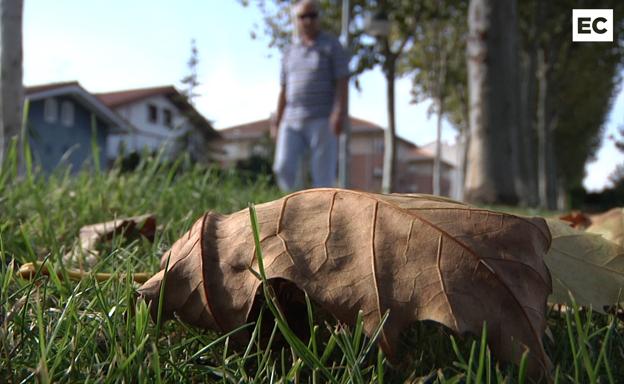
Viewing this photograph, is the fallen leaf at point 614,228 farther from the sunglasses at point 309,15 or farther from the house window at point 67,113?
the house window at point 67,113

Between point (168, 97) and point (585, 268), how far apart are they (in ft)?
162

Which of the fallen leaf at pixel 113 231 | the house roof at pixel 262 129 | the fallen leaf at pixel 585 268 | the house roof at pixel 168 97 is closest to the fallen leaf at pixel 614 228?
the fallen leaf at pixel 585 268

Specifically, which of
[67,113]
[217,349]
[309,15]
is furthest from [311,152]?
[67,113]

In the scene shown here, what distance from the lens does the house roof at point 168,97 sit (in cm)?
4234

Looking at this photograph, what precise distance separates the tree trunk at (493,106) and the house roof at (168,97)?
33.4 m

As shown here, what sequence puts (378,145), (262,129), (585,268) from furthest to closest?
(378,145)
(262,129)
(585,268)

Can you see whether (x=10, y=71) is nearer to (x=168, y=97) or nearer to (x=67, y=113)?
(x=67, y=113)

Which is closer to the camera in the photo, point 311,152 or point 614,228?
point 614,228

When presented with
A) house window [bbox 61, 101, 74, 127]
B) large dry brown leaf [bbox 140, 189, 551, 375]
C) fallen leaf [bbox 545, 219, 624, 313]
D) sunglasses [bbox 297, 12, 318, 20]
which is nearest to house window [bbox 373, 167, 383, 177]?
house window [bbox 61, 101, 74, 127]

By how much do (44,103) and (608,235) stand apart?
34.2m

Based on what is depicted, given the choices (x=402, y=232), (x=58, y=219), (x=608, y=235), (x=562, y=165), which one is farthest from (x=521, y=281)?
(x=562, y=165)

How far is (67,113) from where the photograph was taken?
33438mm

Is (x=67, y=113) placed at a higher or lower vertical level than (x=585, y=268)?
higher

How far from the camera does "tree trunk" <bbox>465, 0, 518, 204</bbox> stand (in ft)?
32.9
